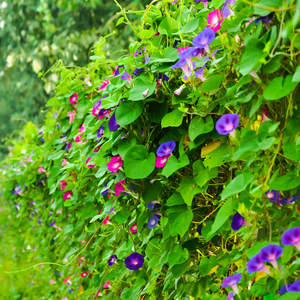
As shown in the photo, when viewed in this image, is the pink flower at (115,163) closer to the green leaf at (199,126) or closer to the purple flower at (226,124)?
the green leaf at (199,126)

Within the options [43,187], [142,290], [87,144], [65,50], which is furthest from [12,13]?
[142,290]

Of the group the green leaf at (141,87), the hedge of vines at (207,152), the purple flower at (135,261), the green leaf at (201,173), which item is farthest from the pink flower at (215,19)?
the purple flower at (135,261)

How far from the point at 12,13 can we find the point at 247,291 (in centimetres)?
834

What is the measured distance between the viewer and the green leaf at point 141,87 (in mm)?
990

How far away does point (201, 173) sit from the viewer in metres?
0.95

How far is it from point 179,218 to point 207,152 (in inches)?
7.6

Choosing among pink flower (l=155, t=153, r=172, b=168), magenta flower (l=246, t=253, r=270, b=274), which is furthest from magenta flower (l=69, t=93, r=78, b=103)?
magenta flower (l=246, t=253, r=270, b=274)

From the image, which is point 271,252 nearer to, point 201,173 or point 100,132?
point 201,173

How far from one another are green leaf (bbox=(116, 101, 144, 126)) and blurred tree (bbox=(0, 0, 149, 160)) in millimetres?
4797

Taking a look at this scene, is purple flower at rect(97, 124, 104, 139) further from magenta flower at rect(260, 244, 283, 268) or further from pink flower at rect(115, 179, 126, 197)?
magenta flower at rect(260, 244, 283, 268)

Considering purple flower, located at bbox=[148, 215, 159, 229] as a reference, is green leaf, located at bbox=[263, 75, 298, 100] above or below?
above

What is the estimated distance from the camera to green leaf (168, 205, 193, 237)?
0.96 meters

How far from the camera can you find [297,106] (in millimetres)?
733

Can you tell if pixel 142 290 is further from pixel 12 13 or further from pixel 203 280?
pixel 12 13
